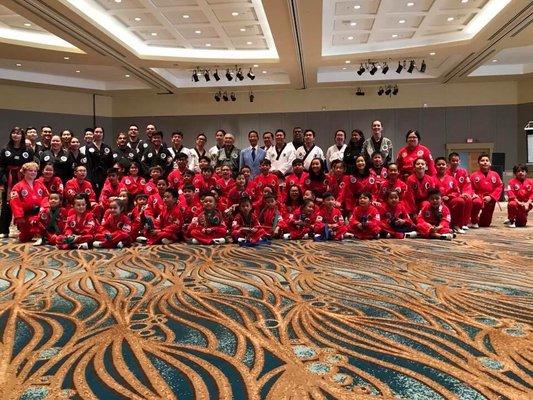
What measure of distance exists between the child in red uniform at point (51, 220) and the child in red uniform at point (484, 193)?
20.0 ft

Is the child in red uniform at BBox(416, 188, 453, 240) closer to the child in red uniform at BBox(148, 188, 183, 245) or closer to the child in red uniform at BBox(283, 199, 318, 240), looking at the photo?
the child in red uniform at BBox(283, 199, 318, 240)

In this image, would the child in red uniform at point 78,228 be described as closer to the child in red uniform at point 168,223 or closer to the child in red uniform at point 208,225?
the child in red uniform at point 168,223

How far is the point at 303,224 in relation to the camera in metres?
5.75

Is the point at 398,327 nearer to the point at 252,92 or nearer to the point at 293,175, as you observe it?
the point at 293,175

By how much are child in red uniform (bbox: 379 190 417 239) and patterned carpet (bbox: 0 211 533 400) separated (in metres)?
1.43

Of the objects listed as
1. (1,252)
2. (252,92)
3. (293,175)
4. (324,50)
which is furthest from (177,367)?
(252,92)

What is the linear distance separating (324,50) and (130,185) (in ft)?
20.7

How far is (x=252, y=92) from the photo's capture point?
14.8 metres

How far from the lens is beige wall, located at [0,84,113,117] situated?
13.5 metres

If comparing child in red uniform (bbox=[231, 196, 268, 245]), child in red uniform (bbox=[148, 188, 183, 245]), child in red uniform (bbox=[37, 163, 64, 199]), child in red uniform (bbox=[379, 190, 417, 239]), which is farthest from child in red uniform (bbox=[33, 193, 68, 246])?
child in red uniform (bbox=[379, 190, 417, 239])

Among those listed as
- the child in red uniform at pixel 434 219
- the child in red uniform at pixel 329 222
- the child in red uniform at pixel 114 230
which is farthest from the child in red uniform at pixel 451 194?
the child in red uniform at pixel 114 230

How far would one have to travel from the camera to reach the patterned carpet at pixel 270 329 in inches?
69.7

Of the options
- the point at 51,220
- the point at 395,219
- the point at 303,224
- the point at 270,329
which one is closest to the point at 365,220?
the point at 395,219

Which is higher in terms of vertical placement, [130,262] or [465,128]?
[465,128]
